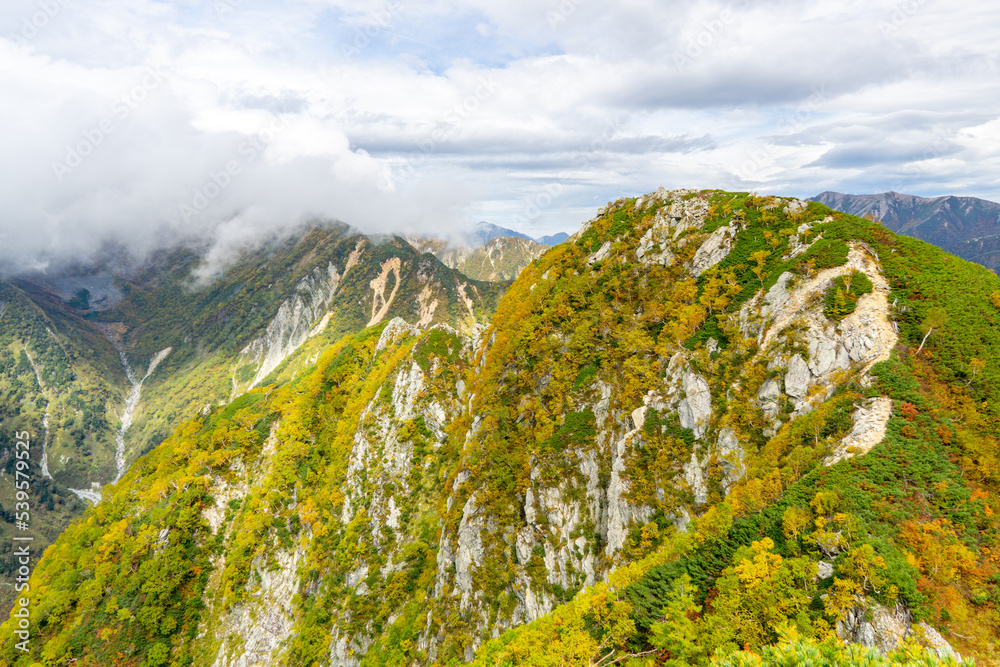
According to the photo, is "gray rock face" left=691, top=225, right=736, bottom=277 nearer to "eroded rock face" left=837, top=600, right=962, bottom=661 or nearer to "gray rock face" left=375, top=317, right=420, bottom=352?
"eroded rock face" left=837, top=600, right=962, bottom=661

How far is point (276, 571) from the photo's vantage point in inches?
2803

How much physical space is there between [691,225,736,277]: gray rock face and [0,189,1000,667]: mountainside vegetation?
19.8 inches

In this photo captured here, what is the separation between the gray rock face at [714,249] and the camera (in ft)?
156

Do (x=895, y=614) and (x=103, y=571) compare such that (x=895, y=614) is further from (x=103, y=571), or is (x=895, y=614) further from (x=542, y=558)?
(x=103, y=571)

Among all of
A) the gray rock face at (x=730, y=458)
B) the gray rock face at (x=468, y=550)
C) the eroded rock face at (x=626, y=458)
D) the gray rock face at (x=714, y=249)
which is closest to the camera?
the gray rock face at (x=730, y=458)

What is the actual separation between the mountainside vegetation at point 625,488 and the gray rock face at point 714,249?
1.65 ft

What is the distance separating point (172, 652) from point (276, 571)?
67.2 ft

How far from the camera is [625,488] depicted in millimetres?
38938

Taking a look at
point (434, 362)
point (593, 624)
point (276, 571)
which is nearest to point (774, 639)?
point (593, 624)

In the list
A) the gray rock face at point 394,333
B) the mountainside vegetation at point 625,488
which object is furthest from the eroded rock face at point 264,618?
the gray rock face at point 394,333

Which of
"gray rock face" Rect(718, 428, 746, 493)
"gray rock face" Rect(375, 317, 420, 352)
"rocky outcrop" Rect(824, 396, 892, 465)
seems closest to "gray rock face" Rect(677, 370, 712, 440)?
"gray rock face" Rect(718, 428, 746, 493)

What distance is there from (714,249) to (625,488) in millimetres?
31086

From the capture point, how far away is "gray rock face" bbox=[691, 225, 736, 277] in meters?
47.5

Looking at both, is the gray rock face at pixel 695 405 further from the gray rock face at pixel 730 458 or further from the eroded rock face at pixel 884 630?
the eroded rock face at pixel 884 630
